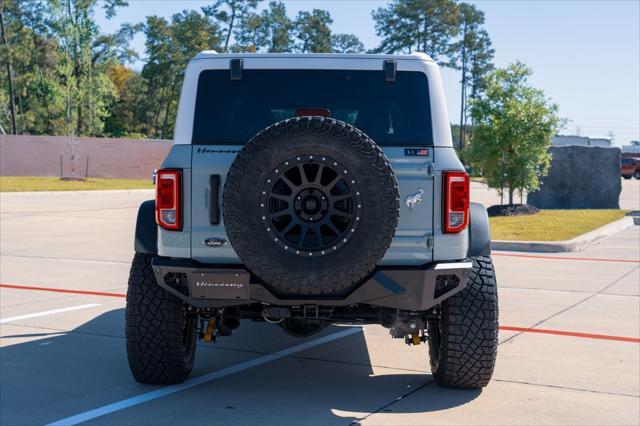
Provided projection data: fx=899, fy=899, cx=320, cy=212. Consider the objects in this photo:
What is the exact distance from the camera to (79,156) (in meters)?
46.0

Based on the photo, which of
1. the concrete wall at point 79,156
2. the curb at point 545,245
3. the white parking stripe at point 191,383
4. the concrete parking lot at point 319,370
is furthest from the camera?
the concrete wall at point 79,156

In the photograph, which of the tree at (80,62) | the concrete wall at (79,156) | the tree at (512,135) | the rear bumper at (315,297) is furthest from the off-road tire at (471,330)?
the tree at (80,62)

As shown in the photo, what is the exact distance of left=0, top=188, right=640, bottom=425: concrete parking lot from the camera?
5445mm

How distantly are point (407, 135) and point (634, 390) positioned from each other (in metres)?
2.42

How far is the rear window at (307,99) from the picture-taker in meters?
5.62

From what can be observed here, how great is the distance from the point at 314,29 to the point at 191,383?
280 feet

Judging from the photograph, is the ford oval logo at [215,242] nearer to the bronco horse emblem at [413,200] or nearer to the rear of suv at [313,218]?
the rear of suv at [313,218]

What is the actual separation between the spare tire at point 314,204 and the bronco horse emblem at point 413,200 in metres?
0.38

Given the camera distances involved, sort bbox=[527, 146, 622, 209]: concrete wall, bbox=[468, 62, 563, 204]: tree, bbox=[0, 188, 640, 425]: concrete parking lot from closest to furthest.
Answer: bbox=[0, 188, 640, 425]: concrete parking lot → bbox=[468, 62, 563, 204]: tree → bbox=[527, 146, 622, 209]: concrete wall

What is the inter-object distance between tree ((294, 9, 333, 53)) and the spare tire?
8473 centimetres

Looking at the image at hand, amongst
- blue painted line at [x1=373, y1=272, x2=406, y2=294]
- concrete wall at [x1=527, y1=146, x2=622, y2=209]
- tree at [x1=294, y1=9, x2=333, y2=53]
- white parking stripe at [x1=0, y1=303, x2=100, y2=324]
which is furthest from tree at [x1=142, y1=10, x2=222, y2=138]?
blue painted line at [x1=373, y1=272, x2=406, y2=294]

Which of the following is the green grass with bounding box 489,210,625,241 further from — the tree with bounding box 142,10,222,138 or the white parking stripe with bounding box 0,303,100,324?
the tree with bounding box 142,10,222,138

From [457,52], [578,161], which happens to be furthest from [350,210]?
[457,52]

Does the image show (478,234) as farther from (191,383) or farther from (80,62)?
(80,62)
